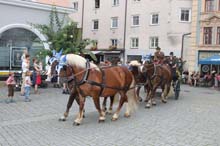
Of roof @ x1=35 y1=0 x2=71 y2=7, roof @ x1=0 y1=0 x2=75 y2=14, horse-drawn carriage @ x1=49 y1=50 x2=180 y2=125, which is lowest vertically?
horse-drawn carriage @ x1=49 y1=50 x2=180 y2=125

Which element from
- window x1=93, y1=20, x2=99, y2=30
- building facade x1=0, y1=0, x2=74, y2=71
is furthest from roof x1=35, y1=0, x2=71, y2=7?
window x1=93, y1=20, x2=99, y2=30

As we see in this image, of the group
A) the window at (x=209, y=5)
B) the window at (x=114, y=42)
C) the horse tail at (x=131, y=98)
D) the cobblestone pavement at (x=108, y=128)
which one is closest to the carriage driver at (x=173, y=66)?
the cobblestone pavement at (x=108, y=128)

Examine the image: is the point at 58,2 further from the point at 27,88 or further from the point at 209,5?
the point at 209,5

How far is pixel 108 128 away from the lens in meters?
8.72

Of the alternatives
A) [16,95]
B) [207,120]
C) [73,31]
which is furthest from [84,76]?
[73,31]

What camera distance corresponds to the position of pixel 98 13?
41.7 meters

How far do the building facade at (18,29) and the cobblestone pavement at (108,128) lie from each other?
25.1ft

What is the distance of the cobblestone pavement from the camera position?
734cm

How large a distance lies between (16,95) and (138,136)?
8468mm

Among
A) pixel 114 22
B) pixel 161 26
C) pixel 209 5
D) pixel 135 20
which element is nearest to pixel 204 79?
pixel 209 5

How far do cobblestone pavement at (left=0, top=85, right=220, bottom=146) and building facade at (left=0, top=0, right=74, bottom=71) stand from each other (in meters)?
7.64

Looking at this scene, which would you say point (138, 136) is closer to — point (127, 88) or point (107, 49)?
point (127, 88)

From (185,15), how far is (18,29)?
1981 centimetres

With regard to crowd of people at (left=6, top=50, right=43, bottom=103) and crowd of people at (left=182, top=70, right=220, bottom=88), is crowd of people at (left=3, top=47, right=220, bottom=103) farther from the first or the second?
crowd of people at (left=182, top=70, right=220, bottom=88)
